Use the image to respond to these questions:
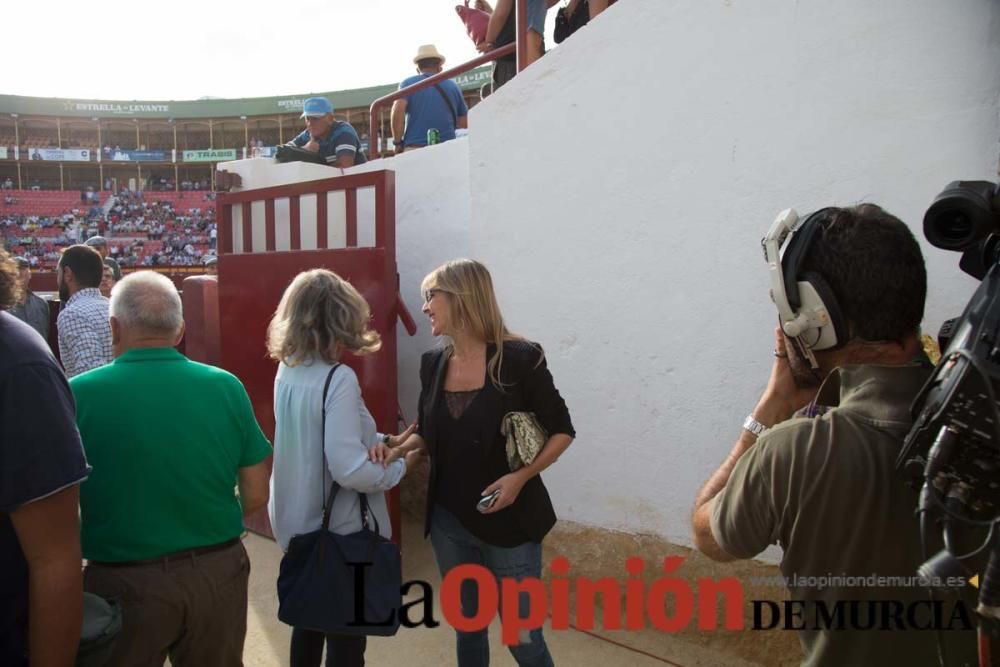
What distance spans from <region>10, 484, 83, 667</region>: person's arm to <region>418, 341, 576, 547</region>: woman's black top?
1167mm

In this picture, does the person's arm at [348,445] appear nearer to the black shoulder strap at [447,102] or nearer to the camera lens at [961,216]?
the camera lens at [961,216]

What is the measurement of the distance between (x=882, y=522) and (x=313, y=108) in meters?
5.56

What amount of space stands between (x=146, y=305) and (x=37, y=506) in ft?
2.61

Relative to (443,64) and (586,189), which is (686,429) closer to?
(586,189)

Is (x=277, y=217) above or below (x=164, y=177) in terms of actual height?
below

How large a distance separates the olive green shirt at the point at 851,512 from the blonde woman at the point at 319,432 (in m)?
1.35

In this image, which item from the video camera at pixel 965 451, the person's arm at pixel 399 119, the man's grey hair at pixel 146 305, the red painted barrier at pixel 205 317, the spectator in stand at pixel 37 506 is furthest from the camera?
the person's arm at pixel 399 119

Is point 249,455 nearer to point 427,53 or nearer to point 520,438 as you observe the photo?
point 520,438

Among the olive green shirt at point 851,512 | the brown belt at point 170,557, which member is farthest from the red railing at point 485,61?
the olive green shirt at point 851,512

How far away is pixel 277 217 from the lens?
15.2 feet

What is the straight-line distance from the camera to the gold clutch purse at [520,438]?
2.19 meters

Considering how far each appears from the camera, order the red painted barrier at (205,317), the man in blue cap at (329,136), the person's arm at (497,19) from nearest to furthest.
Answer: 1. the person's arm at (497,19)
2. the red painted barrier at (205,317)
3. the man in blue cap at (329,136)

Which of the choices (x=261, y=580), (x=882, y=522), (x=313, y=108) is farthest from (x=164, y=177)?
(x=882, y=522)

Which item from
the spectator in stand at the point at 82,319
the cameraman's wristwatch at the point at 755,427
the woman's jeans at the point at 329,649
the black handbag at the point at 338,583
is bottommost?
the woman's jeans at the point at 329,649
